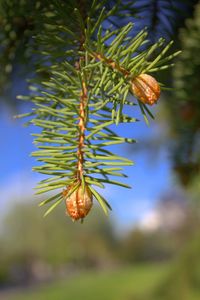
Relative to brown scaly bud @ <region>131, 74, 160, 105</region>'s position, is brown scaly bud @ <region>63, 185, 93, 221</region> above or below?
below

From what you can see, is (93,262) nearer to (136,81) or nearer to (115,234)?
(115,234)

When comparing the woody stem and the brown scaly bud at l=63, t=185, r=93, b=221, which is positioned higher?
the woody stem

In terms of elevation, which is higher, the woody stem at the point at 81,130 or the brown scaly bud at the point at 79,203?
the woody stem at the point at 81,130

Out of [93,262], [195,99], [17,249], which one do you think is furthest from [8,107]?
[93,262]

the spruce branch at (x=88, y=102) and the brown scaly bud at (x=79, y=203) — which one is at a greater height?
the spruce branch at (x=88, y=102)
